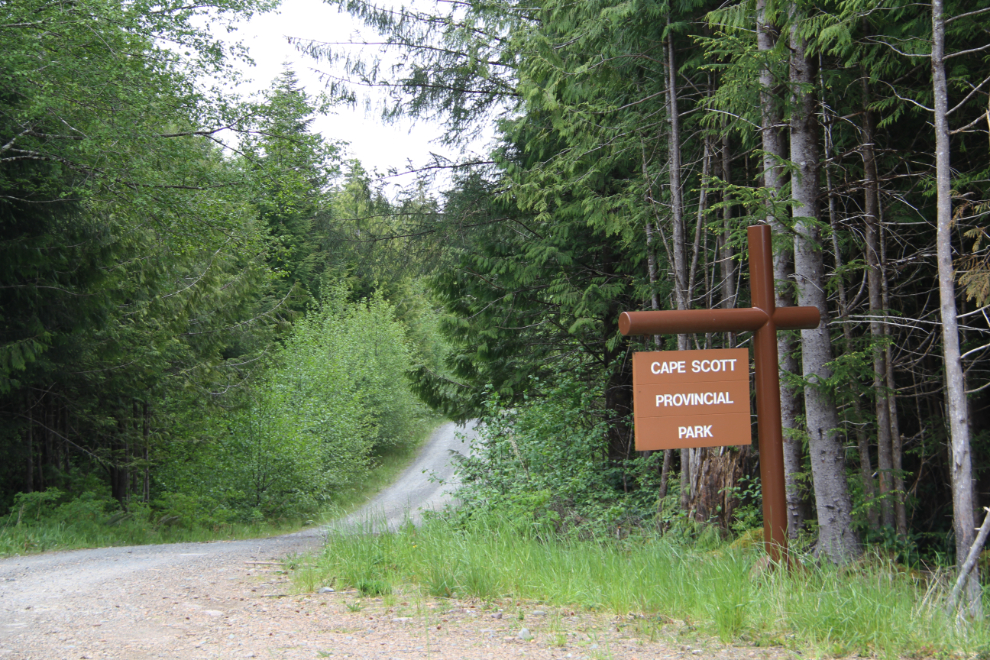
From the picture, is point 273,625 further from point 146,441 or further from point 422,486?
point 422,486

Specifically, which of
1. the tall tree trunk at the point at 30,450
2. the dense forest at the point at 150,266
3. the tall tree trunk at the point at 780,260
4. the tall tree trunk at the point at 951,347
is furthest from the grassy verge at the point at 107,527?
the tall tree trunk at the point at 951,347

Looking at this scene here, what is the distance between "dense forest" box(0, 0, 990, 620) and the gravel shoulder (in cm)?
267

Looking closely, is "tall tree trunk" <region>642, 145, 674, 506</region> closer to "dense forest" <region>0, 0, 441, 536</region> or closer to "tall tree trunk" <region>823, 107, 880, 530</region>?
"tall tree trunk" <region>823, 107, 880, 530</region>

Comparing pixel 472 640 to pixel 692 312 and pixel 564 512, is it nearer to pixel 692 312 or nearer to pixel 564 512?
pixel 692 312

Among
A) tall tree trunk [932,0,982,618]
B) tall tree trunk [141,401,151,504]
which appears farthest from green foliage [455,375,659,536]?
tall tree trunk [141,401,151,504]

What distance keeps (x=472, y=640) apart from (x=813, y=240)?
4534 mm

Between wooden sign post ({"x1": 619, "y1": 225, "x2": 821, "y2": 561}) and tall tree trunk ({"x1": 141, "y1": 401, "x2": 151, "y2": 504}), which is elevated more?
wooden sign post ({"x1": 619, "y1": 225, "x2": 821, "y2": 561})

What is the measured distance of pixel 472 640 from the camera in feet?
15.3

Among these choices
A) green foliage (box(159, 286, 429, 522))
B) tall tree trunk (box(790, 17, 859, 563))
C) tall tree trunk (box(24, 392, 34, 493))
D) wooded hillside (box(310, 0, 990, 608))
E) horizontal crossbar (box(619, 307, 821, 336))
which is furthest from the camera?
green foliage (box(159, 286, 429, 522))

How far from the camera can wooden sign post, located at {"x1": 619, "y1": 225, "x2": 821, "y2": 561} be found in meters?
5.29

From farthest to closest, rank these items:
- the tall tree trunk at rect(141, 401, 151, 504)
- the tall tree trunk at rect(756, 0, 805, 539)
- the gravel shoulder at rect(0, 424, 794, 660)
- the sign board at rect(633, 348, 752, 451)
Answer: the tall tree trunk at rect(141, 401, 151, 504) → the tall tree trunk at rect(756, 0, 805, 539) → the sign board at rect(633, 348, 752, 451) → the gravel shoulder at rect(0, 424, 794, 660)

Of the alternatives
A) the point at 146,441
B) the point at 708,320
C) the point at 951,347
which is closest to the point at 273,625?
the point at 708,320

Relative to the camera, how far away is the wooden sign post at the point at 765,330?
5.29 metres

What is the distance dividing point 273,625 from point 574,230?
9363mm
